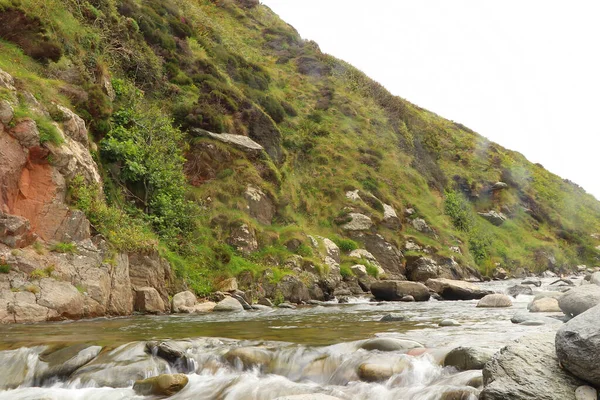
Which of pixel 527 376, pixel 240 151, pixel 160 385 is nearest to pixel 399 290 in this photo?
pixel 240 151

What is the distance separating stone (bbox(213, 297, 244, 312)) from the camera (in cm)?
1491

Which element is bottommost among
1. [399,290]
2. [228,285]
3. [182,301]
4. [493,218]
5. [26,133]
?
[182,301]

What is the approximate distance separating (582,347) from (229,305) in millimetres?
12013

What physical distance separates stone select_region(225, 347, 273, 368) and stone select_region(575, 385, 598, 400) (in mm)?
4125

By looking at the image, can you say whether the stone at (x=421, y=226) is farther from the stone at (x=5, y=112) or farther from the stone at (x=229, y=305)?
the stone at (x=5, y=112)

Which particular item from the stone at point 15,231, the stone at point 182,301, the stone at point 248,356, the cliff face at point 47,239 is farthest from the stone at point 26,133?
the stone at point 248,356

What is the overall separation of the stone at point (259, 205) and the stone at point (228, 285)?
6450mm

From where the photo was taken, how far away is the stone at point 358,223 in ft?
97.3

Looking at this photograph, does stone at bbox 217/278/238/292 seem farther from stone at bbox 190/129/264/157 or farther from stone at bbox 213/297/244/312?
stone at bbox 190/129/264/157

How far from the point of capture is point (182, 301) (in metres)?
14.8

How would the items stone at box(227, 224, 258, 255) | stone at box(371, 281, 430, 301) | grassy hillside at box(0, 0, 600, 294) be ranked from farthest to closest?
stone at box(227, 224, 258, 255), stone at box(371, 281, 430, 301), grassy hillside at box(0, 0, 600, 294)

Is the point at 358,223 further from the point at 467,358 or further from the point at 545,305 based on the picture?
the point at 467,358

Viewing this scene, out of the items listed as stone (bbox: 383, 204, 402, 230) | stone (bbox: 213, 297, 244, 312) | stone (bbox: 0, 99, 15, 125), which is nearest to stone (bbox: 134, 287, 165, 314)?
stone (bbox: 213, 297, 244, 312)

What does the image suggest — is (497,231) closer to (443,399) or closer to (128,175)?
(128,175)
